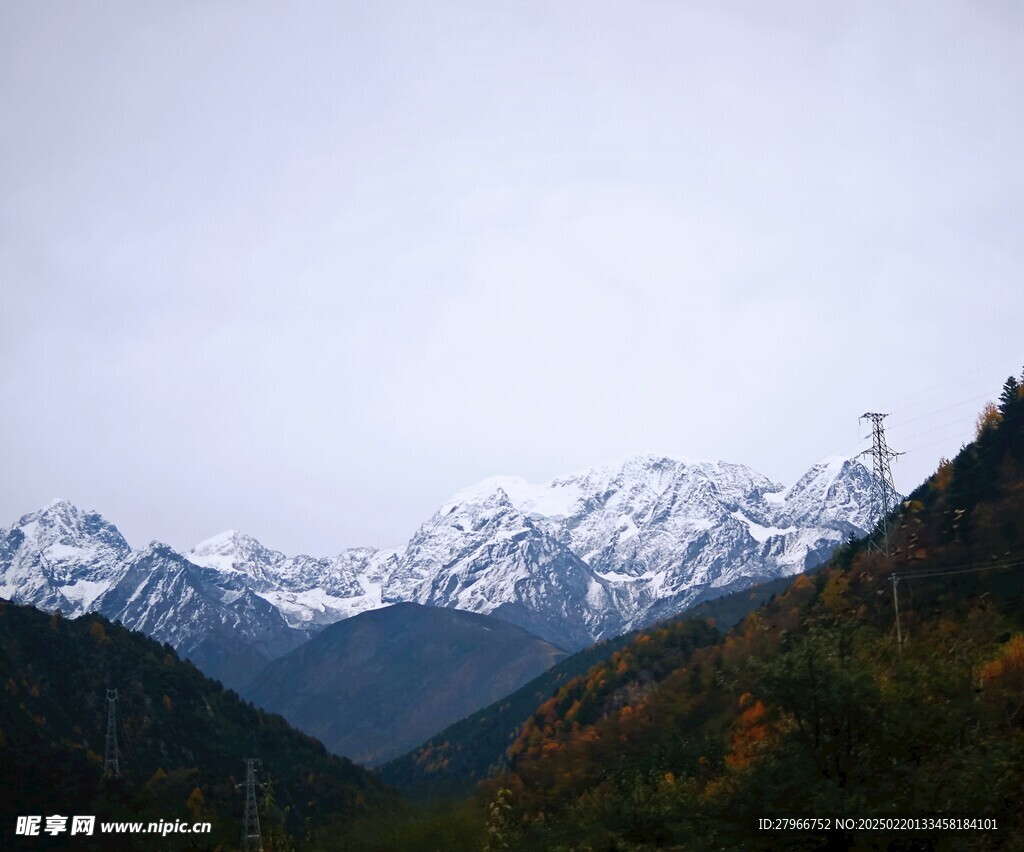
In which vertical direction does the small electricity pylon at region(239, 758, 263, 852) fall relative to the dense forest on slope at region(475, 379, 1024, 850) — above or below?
below

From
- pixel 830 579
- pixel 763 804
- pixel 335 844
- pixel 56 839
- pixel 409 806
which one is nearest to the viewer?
pixel 763 804

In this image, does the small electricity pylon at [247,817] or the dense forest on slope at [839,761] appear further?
the small electricity pylon at [247,817]

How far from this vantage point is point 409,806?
246 feet

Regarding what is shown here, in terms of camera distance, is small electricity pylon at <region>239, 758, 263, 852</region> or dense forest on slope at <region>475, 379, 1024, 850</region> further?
small electricity pylon at <region>239, 758, 263, 852</region>

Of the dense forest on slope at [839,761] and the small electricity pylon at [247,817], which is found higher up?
the dense forest on slope at [839,761]

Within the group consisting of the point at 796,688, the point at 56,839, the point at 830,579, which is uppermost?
the point at 830,579

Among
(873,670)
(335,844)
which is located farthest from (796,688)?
(335,844)

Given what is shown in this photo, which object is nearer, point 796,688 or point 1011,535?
point 796,688

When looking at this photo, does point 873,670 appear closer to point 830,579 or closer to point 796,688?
point 796,688

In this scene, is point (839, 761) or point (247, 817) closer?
point (839, 761)

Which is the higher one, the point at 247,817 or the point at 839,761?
the point at 839,761

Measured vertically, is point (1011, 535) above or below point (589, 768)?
above

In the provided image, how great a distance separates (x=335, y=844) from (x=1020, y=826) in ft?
144

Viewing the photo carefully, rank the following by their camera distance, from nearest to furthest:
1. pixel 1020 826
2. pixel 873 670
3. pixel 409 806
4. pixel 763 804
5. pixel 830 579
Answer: pixel 1020 826
pixel 763 804
pixel 873 670
pixel 409 806
pixel 830 579
